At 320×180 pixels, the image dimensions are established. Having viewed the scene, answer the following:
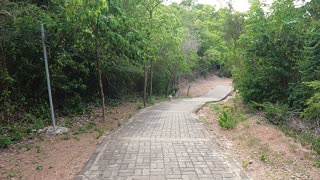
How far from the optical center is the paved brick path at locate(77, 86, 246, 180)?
4.66m

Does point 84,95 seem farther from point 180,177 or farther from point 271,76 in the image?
point 180,177

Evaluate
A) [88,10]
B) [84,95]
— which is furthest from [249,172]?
[84,95]

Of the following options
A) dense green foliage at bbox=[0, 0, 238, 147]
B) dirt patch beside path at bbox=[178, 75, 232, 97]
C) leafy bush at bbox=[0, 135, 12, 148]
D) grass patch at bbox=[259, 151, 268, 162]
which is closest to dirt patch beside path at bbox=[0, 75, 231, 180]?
leafy bush at bbox=[0, 135, 12, 148]

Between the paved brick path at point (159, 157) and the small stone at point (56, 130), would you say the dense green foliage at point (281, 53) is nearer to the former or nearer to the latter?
Answer: the paved brick path at point (159, 157)

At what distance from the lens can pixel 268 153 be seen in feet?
18.5

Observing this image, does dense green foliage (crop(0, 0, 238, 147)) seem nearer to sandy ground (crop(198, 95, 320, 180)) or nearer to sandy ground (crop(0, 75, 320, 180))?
sandy ground (crop(0, 75, 320, 180))

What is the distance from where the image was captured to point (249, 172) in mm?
4809

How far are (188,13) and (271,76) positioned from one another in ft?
68.1

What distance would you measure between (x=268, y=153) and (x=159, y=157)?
7.45ft

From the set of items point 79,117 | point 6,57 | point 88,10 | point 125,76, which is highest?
point 88,10

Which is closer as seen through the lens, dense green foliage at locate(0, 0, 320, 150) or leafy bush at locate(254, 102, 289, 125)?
dense green foliage at locate(0, 0, 320, 150)

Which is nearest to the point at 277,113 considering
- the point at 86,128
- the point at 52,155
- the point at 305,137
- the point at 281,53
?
the point at 305,137

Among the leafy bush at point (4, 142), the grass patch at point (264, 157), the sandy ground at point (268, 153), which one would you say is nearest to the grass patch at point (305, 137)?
the sandy ground at point (268, 153)

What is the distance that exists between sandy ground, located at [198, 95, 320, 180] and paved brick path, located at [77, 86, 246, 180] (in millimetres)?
357
